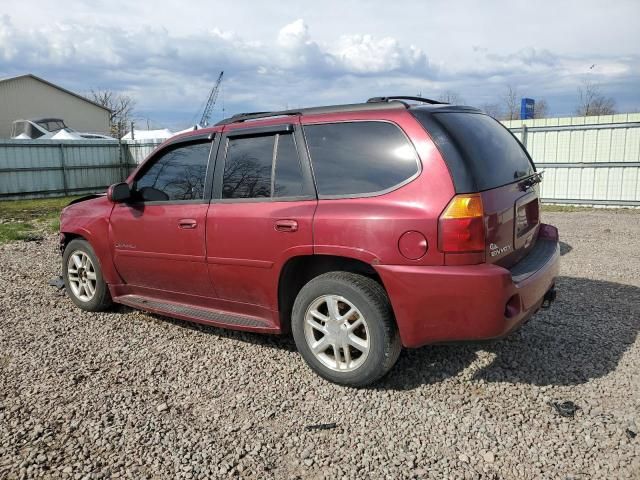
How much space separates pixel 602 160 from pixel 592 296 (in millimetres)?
9110

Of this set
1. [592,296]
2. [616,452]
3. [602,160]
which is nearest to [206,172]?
[616,452]

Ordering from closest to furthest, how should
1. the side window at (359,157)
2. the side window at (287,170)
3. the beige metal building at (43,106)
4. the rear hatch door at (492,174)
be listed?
1. the rear hatch door at (492,174)
2. the side window at (359,157)
3. the side window at (287,170)
4. the beige metal building at (43,106)

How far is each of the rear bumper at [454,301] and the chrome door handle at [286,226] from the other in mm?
650

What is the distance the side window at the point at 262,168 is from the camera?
3643 millimetres

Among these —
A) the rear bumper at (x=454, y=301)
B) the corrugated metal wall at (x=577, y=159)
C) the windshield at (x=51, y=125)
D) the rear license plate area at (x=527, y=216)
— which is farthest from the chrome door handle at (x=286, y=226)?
the windshield at (x=51, y=125)

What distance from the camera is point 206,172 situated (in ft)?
13.5

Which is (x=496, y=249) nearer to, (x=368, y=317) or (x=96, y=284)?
(x=368, y=317)

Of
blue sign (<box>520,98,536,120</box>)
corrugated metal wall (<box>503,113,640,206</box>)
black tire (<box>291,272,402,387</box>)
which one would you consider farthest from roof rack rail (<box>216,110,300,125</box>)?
blue sign (<box>520,98,536,120</box>)

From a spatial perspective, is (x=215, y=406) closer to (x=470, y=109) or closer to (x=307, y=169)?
(x=307, y=169)

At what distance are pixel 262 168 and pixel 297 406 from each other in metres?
1.67

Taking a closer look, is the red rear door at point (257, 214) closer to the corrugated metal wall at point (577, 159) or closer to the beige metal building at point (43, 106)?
the corrugated metal wall at point (577, 159)

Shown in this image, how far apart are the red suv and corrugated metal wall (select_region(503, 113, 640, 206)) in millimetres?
10234

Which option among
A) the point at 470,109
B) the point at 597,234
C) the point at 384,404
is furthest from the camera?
the point at 597,234

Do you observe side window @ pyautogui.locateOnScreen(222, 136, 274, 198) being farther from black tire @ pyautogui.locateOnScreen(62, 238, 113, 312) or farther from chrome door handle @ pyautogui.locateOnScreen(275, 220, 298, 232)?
black tire @ pyautogui.locateOnScreen(62, 238, 113, 312)
